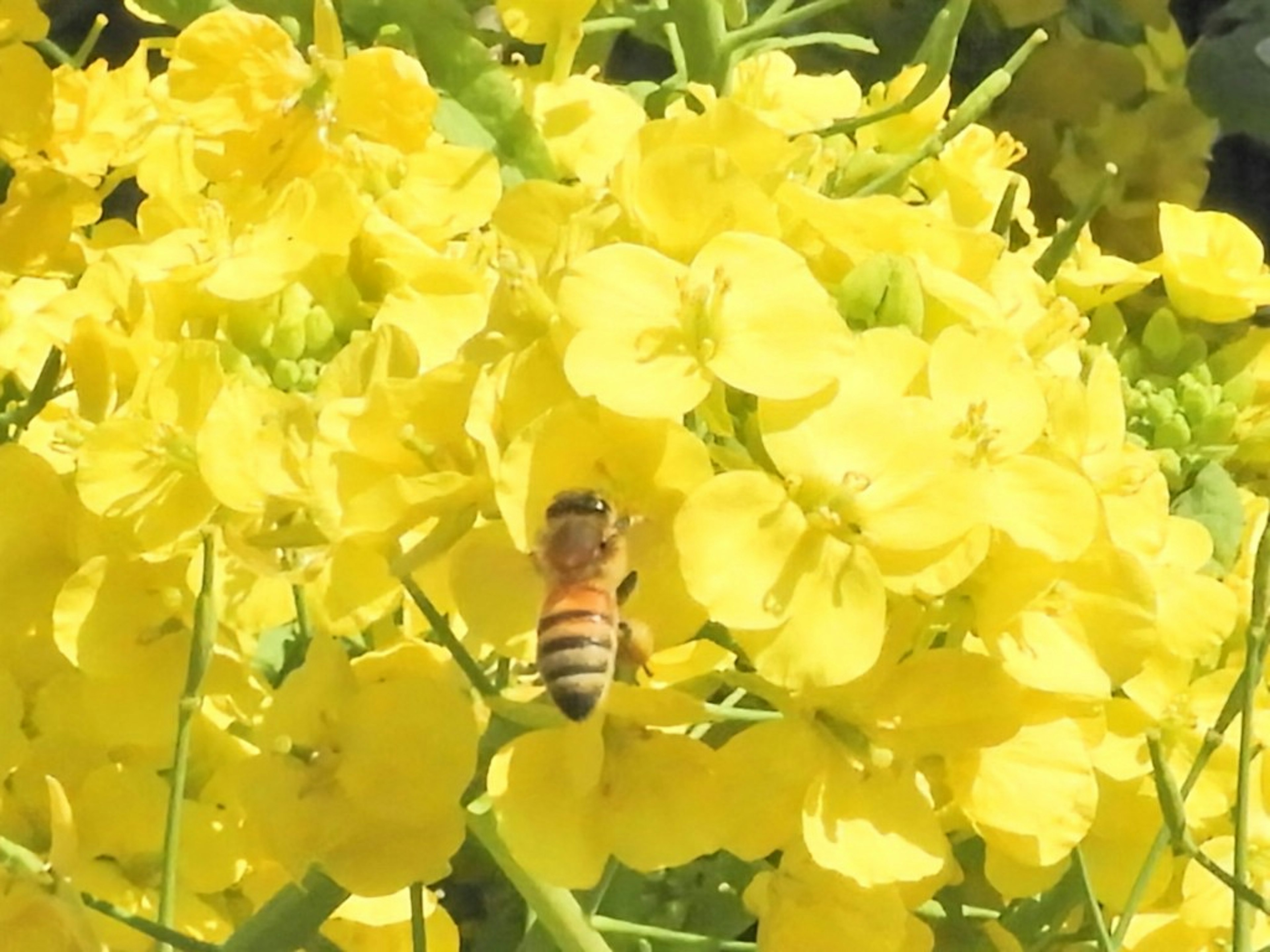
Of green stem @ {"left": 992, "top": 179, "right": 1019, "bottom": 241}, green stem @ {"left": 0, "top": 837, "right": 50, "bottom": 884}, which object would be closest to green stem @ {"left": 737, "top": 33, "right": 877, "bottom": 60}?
green stem @ {"left": 992, "top": 179, "right": 1019, "bottom": 241}

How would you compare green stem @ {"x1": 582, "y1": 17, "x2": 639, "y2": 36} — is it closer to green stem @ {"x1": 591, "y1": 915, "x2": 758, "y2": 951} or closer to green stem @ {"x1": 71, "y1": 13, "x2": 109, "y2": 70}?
green stem @ {"x1": 71, "y1": 13, "x2": 109, "y2": 70}

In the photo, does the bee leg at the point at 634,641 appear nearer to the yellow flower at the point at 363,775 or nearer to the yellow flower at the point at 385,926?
the yellow flower at the point at 363,775

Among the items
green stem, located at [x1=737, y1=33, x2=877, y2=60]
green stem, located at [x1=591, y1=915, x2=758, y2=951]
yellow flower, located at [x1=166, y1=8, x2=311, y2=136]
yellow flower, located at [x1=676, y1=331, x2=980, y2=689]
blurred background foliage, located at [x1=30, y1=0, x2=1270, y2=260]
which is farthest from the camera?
blurred background foliage, located at [x1=30, y1=0, x2=1270, y2=260]

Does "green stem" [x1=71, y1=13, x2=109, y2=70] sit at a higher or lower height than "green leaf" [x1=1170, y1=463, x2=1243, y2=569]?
higher

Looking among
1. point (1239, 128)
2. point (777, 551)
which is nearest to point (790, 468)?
point (777, 551)

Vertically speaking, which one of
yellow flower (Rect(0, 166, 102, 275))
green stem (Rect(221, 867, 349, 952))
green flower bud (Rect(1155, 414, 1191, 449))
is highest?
yellow flower (Rect(0, 166, 102, 275))
